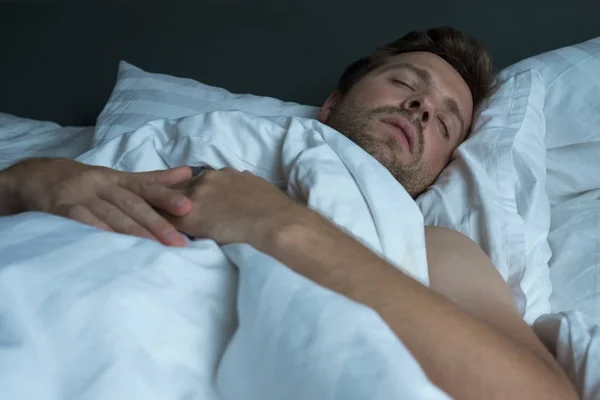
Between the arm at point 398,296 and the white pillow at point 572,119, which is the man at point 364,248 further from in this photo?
the white pillow at point 572,119

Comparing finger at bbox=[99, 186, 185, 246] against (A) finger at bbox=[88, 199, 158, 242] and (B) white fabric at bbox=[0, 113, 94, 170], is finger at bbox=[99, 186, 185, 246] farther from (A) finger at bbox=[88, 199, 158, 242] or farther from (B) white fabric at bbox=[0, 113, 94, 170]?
(B) white fabric at bbox=[0, 113, 94, 170]

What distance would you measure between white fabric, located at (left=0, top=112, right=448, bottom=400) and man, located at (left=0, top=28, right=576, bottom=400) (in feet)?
0.19

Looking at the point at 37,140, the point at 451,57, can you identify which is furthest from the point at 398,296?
the point at 37,140

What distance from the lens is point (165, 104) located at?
4.64 ft

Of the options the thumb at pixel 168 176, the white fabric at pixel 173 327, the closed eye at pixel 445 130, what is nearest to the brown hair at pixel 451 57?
the closed eye at pixel 445 130

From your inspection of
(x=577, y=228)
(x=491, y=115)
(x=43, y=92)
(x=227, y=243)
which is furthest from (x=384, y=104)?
(x=43, y=92)

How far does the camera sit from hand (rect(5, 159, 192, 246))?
0.68m

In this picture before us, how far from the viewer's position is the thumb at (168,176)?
775mm

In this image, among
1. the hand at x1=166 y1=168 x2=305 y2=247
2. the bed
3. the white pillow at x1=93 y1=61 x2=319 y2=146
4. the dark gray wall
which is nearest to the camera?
the hand at x1=166 y1=168 x2=305 y2=247

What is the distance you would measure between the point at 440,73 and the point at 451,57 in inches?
4.0

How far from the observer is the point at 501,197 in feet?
3.40

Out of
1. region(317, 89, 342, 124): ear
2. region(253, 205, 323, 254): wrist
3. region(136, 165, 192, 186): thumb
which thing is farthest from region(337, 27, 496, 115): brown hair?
region(253, 205, 323, 254): wrist

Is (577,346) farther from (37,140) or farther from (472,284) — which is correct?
(37,140)

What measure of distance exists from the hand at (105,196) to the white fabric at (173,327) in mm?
60
